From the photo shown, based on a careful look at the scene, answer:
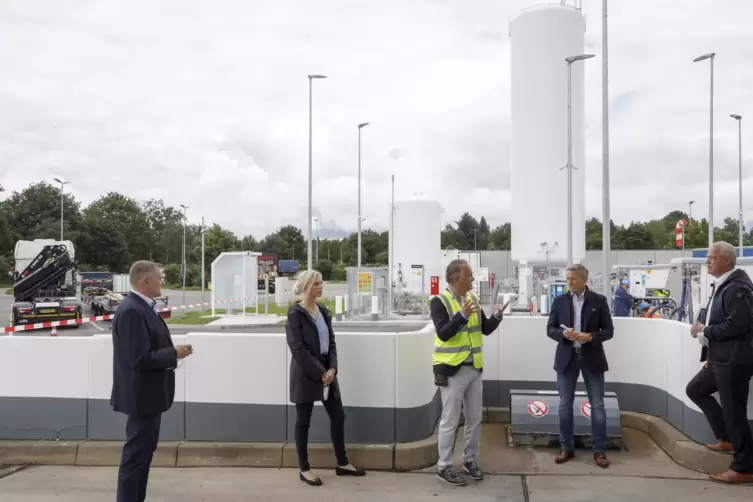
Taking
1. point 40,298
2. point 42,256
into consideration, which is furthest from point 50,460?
point 42,256

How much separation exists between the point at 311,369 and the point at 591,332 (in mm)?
2668

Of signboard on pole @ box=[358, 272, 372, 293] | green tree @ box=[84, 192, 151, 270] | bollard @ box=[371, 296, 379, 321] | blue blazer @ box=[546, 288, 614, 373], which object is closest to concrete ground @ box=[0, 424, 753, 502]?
blue blazer @ box=[546, 288, 614, 373]

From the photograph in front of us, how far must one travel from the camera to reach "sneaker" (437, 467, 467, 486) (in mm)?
5094

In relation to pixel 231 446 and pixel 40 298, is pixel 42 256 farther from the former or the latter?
pixel 231 446

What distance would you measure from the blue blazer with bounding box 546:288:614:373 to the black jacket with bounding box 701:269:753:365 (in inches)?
33.6

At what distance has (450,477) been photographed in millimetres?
5125

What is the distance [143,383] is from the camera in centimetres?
414

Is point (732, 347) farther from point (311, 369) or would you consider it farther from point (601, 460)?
point (311, 369)

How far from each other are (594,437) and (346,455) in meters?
2.34

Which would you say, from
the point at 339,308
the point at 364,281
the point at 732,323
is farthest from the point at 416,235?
the point at 732,323

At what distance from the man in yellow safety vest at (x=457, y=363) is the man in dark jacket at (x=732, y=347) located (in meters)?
1.80

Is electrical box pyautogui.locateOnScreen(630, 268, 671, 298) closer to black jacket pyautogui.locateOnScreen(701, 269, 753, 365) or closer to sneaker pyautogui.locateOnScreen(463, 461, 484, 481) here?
black jacket pyautogui.locateOnScreen(701, 269, 753, 365)

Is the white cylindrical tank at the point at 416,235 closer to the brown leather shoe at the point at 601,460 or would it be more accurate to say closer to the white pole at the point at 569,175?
the white pole at the point at 569,175

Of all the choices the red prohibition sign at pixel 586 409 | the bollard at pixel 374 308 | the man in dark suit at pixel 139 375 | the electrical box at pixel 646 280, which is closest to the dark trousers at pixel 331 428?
the man in dark suit at pixel 139 375
